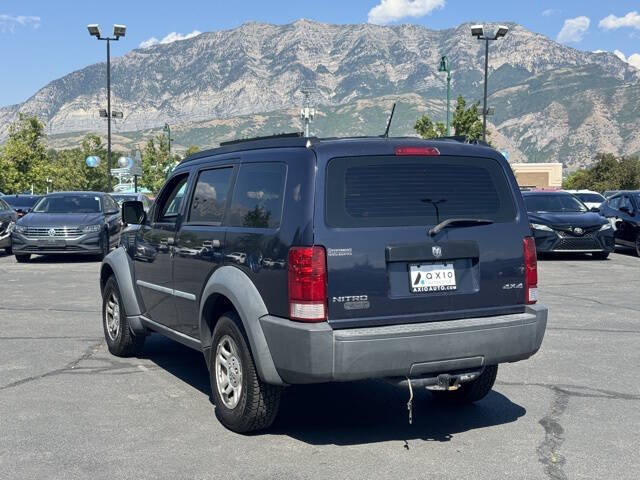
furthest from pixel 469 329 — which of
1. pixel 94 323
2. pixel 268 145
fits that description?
pixel 94 323

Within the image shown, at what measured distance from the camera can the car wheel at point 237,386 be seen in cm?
492

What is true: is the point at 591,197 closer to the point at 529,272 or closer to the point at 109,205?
the point at 109,205

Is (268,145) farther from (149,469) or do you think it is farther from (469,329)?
(149,469)

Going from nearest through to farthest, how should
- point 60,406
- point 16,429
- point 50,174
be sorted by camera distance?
point 16,429
point 60,406
point 50,174

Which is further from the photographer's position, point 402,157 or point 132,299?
point 132,299

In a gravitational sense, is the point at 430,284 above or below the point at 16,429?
above

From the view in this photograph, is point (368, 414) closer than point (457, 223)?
No

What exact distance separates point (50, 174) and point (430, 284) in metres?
57.0

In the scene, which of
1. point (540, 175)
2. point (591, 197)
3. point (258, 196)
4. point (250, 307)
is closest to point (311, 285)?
point (250, 307)

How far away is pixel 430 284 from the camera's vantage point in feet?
15.7

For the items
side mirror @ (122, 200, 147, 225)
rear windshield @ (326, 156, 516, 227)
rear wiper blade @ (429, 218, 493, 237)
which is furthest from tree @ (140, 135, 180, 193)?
rear wiper blade @ (429, 218, 493, 237)

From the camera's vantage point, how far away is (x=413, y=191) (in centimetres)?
484

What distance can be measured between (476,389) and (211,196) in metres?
2.43

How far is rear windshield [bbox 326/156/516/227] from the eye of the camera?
4.65 m
